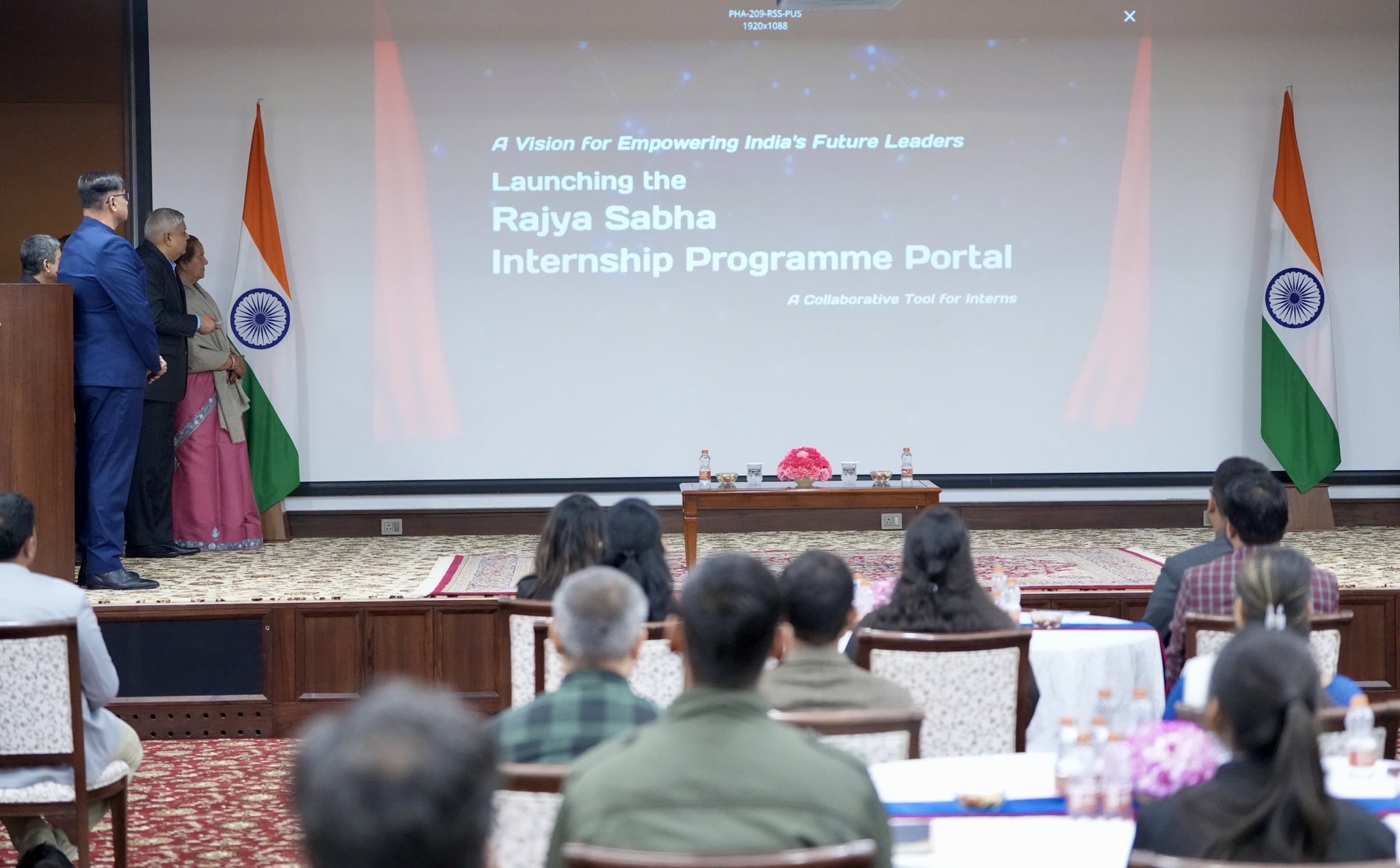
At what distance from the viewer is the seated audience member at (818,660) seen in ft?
8.46

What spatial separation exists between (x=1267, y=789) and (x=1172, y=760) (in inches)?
20.7

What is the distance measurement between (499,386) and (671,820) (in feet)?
21.1

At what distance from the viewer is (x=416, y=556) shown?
7059 millimetres

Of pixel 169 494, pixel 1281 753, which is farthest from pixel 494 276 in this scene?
pixel 1281 753

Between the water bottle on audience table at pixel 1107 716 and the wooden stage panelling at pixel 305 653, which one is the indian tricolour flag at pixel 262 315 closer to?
the wooden stage panelling at pixel 305 653

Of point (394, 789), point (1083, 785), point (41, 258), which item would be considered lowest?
point (1083, 785)

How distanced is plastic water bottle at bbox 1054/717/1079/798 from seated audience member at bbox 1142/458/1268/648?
1.47 metres

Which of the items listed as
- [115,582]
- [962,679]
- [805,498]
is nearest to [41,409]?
[115,582]

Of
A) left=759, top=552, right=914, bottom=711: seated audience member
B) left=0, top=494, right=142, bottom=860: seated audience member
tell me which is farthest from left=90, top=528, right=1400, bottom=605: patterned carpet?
left=759, top=552, right=914, bottom=711: seated audience member

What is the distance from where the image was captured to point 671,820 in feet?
5.54

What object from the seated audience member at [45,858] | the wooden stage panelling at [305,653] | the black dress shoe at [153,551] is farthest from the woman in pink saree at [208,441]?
the seated audience member at [45,858]

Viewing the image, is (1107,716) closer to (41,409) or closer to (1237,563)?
(1237,563)

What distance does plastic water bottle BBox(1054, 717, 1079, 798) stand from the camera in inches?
94.4

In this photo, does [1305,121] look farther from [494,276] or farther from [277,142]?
[277,142]
